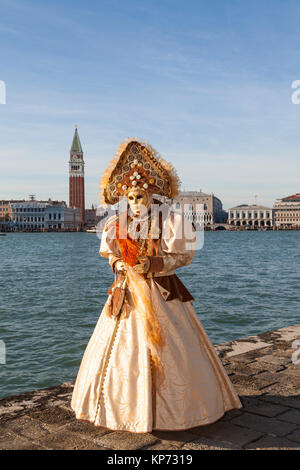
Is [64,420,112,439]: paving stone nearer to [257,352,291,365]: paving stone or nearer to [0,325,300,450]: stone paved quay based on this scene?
[0,325,300,450]: stone paved quay

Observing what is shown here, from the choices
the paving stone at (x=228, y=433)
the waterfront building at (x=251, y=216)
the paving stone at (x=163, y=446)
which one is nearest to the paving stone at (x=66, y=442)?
the paving stone at (x=163, y=446)

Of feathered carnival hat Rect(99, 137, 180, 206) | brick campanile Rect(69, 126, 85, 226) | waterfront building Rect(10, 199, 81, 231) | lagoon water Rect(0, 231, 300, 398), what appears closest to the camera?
feathered carnival hat Rect(99, 137, 180, 206)

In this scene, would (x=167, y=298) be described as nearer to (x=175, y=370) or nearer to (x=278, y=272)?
(x=175, y=370)

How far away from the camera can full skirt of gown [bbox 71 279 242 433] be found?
127 inches

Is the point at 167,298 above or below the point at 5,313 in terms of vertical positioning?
above

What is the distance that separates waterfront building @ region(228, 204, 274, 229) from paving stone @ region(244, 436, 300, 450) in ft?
461

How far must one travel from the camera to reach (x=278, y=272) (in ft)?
82.6

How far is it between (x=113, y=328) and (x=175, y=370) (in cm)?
51

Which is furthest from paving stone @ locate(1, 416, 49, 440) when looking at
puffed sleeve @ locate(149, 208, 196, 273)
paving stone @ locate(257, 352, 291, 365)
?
paving stone @ locate(257, 352, 291, 365)

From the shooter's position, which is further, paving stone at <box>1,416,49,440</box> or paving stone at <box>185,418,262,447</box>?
paving stone at <box>1,416,49,440</box>

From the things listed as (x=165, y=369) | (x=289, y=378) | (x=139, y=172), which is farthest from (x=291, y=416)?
(x=139, y=172)
